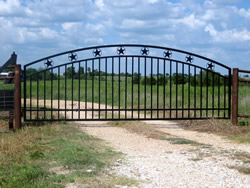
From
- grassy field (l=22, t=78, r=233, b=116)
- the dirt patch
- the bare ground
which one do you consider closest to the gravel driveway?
the bare ground

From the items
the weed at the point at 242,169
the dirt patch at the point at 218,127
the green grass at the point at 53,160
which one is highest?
the dirt patch at the point at 218,127

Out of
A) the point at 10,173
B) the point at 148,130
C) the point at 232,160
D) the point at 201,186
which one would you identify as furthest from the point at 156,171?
the point at 148,130

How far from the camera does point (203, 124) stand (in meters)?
10.4

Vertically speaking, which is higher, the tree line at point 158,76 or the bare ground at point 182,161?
the tree line at point 158,76

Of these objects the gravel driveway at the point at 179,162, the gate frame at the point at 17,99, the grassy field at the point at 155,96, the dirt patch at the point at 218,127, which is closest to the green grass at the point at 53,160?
the gravel driveway at the point at 179,162

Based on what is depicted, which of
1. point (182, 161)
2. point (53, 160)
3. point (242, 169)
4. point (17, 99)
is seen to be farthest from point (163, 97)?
point (242, 169)

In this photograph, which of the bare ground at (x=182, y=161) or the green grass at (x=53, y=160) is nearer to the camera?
the green grass at (x=53, y=160)

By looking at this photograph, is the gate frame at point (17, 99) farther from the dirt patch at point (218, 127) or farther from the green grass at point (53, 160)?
the dirt patch at point (218, 127)

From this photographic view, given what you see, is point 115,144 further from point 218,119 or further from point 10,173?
point 218,119

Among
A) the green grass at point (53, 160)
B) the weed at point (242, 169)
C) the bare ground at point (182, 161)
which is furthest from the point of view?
the weed at point (242, 169)

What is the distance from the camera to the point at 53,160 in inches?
228

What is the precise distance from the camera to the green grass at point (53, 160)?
4.57 m

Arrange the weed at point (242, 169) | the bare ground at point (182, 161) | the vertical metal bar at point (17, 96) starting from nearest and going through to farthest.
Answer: the bare ground at point (182, 161) → the weed at point (242, 169) → the vertical metal bar at point (17, 96)

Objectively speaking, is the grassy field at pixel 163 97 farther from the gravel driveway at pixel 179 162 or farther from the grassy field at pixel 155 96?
the gravel driveway at pixel 179 162
